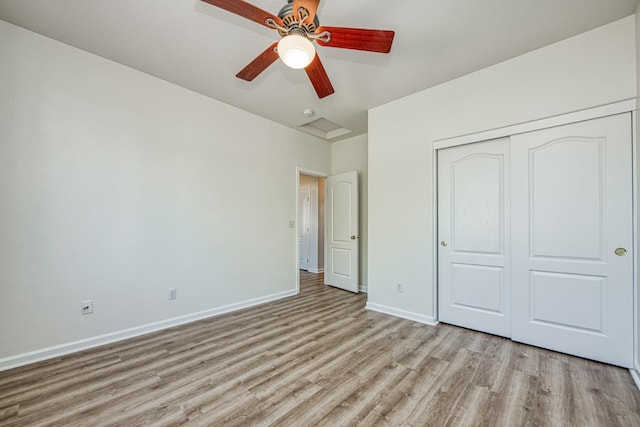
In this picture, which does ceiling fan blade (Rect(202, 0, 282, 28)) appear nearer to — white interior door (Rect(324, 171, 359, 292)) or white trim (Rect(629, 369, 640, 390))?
white interior door (Rect(324, 171, 359, 292))

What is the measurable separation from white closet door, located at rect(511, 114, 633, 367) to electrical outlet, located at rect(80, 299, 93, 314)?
13.5 ft

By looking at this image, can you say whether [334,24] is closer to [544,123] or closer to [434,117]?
[434,117]

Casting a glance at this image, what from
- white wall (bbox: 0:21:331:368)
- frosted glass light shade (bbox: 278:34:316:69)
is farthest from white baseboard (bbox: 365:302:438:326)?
frosted glass light shade (bbox: 278:34:316:69)

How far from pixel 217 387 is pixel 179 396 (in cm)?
25

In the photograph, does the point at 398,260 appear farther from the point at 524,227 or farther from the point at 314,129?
the point at 314,129

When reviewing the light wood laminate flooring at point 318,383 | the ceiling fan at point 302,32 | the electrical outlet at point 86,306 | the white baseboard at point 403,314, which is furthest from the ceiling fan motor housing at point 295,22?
the white baseboard at point 403,314

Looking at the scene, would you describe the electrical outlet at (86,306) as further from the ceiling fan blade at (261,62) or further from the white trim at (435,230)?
the white trim at (435,230)

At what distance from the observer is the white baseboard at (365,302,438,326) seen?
10.2 ft

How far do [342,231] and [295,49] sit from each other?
3436mm

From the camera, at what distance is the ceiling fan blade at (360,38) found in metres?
1.62

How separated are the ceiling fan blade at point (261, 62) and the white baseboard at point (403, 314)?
3060 millimetres

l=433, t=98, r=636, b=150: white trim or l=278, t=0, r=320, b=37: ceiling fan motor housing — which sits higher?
l=278, t=0, r=320, b=37: ceiling fan motor housing

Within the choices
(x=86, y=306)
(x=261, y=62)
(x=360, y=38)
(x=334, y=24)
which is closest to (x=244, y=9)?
(x=261, y=62)

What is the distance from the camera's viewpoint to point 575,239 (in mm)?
2350
